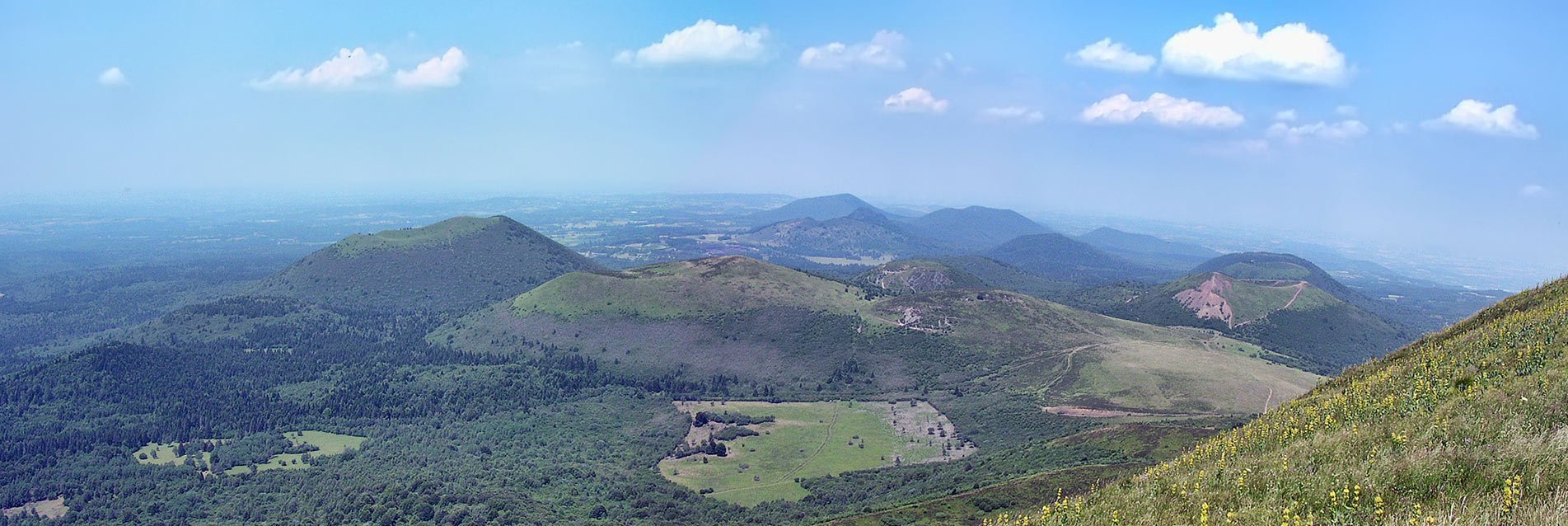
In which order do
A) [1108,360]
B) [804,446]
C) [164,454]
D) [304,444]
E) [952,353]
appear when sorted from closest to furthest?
[164,454] → [804,446] → [304,444] → [1108,360] → [952,353]

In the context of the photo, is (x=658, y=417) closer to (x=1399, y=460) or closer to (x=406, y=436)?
(x=406, y=436)

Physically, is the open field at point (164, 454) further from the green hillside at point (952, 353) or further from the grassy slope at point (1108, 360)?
the grassy slope at point (1108, 360)

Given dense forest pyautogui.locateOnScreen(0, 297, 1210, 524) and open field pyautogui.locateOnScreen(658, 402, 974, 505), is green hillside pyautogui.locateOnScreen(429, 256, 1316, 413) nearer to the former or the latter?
dense forest pyautogui.locateOnScreen(0, 297, 1210, 524)

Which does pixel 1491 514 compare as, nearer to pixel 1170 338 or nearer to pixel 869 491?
pixel 869 491

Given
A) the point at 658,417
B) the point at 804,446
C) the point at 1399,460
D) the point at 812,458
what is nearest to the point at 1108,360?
the point at 804,446

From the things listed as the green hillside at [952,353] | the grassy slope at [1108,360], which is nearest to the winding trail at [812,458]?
the green hillside at [952,353]

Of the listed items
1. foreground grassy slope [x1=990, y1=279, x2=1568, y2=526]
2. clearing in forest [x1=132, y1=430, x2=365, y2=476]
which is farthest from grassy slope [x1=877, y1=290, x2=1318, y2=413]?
Result: clearing in forest [x1=132, y1=430, x2=365, y2=476]
